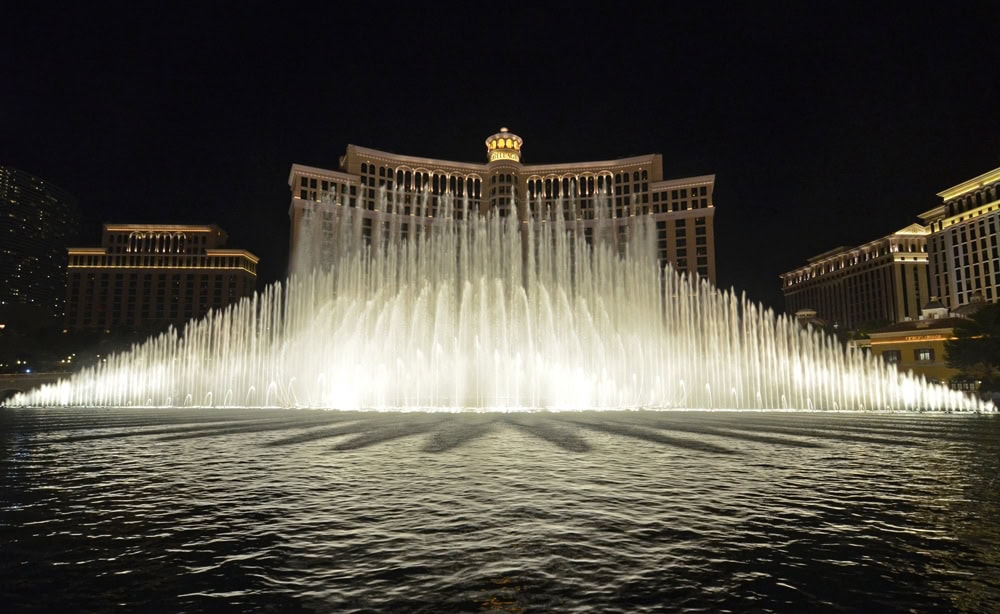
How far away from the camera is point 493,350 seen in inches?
1553

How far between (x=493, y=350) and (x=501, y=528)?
3140 cm

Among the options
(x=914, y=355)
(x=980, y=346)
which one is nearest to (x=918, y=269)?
(x=914, y=355)

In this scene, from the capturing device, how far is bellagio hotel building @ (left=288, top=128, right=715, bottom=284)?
342ft

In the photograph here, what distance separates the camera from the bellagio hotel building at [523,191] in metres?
104

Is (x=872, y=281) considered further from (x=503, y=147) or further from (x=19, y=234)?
(x=19, y=234)

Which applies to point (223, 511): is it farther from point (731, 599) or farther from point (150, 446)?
point (150, 446)

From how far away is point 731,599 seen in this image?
5613mm

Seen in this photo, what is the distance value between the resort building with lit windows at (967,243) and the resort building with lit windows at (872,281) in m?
12.9

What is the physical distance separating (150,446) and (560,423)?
15.4 metres

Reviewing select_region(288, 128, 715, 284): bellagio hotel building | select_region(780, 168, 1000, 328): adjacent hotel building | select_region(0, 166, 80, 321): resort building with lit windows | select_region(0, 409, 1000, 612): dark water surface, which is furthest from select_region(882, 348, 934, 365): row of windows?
select_region(0, 166, 80, 321): resort building with lit windows

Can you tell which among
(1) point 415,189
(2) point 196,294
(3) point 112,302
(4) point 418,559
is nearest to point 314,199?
(1) point 415,189

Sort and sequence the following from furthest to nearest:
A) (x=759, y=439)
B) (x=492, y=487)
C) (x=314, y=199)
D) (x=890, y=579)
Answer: (x=314, y=199) < (x=759, y=439) < (x=492, y=487) < (x=890, y=579)

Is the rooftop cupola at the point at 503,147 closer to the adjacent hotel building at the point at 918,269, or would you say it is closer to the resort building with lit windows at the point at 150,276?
the resort building with lit windows at the point at 150,276

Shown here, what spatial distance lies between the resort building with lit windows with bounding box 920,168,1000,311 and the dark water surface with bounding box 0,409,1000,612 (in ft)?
359
